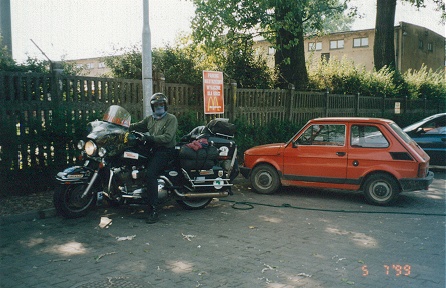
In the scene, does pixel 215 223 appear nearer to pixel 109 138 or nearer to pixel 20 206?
pixel 109 138

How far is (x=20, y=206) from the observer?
742 centimetres

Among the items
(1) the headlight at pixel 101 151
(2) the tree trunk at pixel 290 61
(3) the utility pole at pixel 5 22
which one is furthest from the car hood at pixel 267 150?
(3) the utility pole at pixel 5 22

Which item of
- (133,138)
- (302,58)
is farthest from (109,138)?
(302,58)

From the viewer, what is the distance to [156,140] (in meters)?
6.98

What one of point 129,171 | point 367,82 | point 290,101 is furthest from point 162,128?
point 367,82

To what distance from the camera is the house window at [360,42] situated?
43094mm

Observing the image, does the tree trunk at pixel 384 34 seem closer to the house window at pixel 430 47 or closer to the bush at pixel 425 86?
the bush at pixel 425 86

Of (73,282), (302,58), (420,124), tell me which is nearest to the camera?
(73,282)

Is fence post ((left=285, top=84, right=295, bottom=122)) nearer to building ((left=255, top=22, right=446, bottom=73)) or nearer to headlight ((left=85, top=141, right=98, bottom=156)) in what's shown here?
headlight ((left=85, top=141, right=98, bottom=156))

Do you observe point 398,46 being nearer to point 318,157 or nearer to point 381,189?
point 318,157

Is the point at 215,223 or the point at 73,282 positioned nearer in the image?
the point at 73,282

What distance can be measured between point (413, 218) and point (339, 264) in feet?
9.74

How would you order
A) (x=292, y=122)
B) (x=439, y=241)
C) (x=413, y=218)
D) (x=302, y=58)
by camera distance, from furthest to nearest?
(x=302, y=58) → (x=292, y=122) → (x=413, y=218) → (x=439, y=241)

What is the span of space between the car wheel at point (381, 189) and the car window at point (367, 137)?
61 cm
